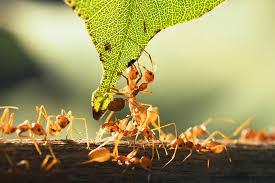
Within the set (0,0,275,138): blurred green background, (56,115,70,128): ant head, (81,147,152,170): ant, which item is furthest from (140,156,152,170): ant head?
(0,0,275,138): blurred green background

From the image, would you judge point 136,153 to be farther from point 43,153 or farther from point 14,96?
point 14,96

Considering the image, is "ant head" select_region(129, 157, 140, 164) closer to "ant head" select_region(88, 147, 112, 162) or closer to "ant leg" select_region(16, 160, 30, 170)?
"ant head" select_region(88, 147, 112, 162)

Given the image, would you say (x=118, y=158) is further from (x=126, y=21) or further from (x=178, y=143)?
(x=126, y=21)

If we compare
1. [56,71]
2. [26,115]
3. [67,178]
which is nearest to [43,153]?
[67,178]

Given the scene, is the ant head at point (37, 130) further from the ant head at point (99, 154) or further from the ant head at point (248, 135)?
the ant head at point (248, 135)

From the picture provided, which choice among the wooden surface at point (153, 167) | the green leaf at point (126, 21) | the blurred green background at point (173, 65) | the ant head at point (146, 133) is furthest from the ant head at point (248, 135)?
the green leaf at point (126, 21)
